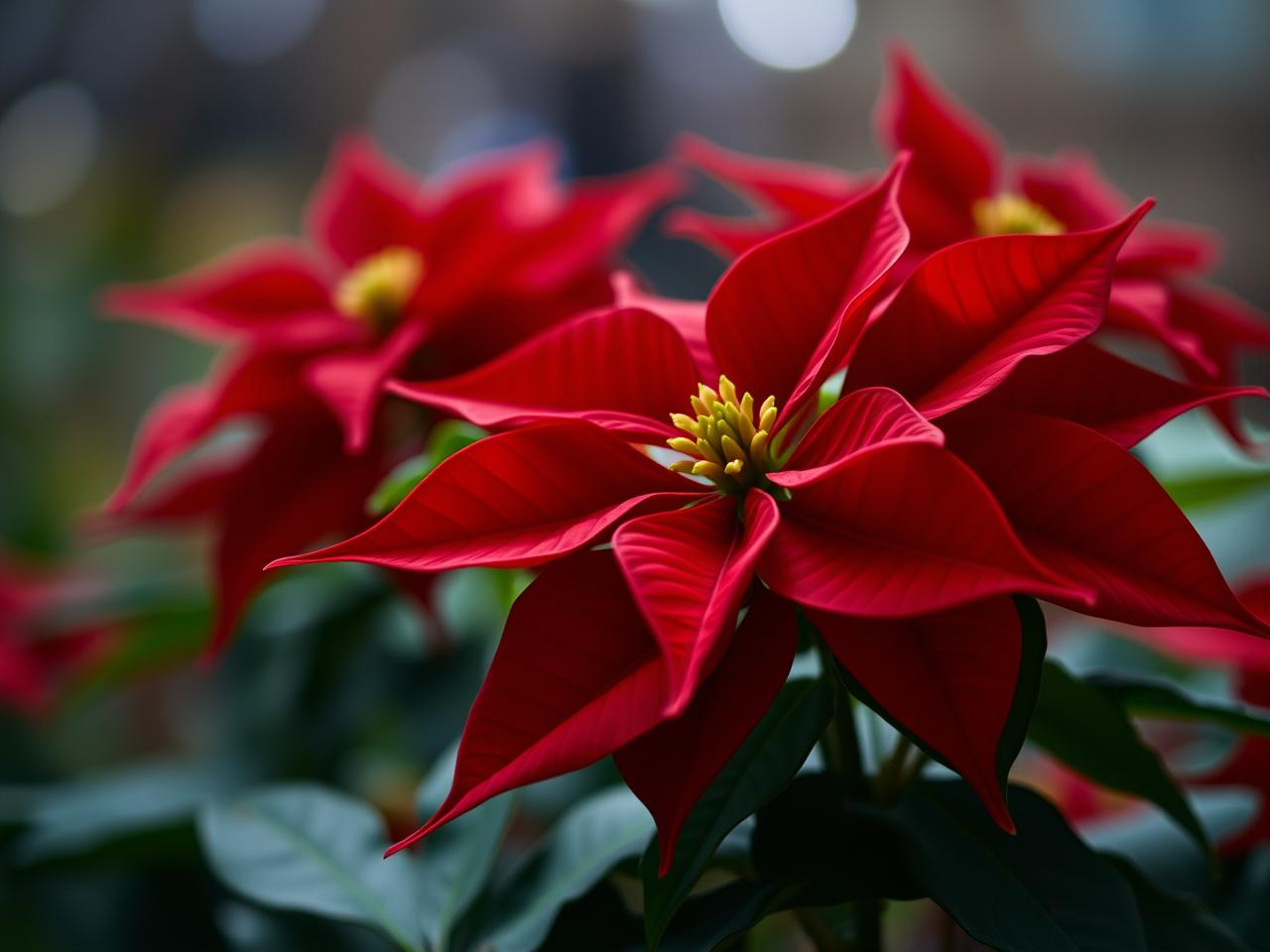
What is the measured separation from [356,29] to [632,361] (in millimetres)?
1648

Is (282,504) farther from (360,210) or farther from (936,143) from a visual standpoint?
(936,143)

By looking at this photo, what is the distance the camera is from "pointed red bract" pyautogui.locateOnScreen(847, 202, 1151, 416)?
28 cm

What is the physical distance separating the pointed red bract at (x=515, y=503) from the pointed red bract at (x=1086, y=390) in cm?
10

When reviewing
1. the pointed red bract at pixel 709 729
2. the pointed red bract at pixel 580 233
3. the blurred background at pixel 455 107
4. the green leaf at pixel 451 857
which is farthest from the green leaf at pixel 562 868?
the blurred background at pixel 455 107

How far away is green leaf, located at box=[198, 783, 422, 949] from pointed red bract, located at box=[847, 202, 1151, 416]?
0.80 ft

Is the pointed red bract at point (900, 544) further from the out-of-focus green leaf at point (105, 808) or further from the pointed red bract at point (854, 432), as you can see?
the out-of-focus green leaf at point (105, 808)

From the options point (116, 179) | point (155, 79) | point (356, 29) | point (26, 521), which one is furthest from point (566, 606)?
point (356, 29)

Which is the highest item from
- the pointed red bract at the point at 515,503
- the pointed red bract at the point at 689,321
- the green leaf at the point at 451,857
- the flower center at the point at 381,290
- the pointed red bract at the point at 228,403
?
the pointed red bract at the point at 689,321

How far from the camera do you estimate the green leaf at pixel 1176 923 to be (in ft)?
1.11

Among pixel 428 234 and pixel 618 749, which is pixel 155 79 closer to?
pixel 428 234

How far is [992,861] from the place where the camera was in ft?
1.03

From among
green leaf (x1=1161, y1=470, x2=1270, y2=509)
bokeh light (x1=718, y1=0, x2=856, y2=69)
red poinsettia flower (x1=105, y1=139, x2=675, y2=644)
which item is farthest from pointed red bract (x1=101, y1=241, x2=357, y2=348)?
bokeh light (x1=718, y1=0, x2=856, y2=69)

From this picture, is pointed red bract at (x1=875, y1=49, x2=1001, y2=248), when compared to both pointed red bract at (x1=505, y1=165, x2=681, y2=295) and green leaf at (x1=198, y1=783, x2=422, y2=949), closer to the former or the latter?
pointed red bract at (x1=505, y1=165, x2=681, y2=295)

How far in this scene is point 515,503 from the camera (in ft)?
0.92
